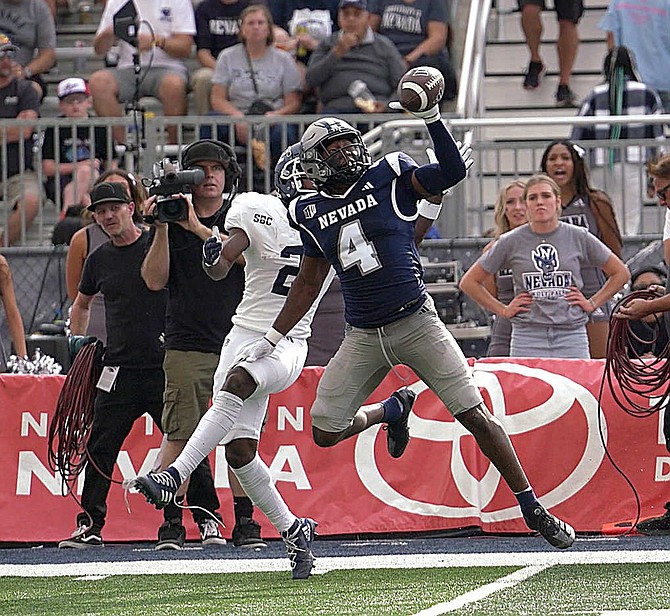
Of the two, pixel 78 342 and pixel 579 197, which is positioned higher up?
pixel 579 197

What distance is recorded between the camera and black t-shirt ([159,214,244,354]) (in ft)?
25.6

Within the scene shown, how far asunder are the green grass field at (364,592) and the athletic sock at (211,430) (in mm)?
536

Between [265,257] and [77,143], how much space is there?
196 inches

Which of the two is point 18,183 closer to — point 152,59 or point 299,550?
point 152,59

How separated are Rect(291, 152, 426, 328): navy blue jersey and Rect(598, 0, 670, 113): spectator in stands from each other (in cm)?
676

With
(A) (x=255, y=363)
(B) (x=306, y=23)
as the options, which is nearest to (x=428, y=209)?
(A) (x=255, y=363)

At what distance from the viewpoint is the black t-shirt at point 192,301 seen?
780 centimetres

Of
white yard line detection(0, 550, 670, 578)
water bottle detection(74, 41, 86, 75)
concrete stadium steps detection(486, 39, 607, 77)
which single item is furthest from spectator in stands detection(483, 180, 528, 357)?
water bottle detection(74, 41, 86, 75)

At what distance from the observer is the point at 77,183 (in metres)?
11.7

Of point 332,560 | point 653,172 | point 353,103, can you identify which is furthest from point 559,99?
point 332,560

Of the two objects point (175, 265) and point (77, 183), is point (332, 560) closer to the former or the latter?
point (175, 265)

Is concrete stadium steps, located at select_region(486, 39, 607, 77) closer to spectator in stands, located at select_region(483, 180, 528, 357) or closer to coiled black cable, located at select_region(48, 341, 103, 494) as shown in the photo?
spectator in stands, located at select_region(483, 180, 528, 357)

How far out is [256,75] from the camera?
40.7ft

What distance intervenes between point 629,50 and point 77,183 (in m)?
4.51
